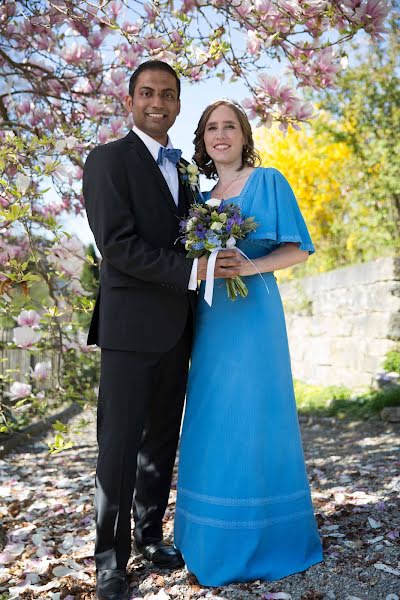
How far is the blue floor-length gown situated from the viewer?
2.38 m

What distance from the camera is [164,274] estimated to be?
2.28 meters

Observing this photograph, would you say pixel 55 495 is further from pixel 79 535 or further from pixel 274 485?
pixel 274 485

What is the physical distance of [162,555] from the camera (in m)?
2.54

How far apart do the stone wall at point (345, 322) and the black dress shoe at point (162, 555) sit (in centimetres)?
451

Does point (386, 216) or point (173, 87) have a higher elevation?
point (386, 216)

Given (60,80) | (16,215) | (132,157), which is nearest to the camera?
(16,215)

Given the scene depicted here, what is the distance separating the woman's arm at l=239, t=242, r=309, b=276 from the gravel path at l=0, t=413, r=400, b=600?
1.17 metres

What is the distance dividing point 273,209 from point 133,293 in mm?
659

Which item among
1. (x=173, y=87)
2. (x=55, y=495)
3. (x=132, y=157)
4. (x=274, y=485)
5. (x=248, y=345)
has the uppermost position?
(x=173, y=87)

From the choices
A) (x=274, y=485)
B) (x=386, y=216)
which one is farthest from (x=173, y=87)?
(x=386, y=216)

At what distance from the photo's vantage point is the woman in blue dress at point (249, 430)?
238 cm

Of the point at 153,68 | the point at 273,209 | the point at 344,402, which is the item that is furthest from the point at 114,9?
the point at 344,402

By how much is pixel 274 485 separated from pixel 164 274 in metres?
0.93

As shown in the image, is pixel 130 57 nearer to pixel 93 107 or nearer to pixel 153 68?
pixel 93 107
